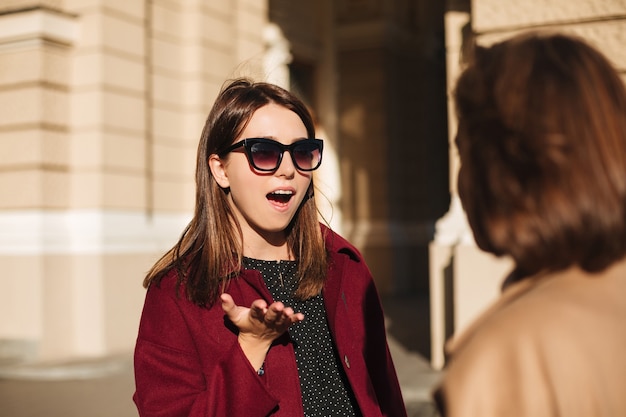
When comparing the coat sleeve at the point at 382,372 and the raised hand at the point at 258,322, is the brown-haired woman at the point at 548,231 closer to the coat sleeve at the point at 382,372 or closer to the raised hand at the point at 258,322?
the raised hand at the point at 258,322

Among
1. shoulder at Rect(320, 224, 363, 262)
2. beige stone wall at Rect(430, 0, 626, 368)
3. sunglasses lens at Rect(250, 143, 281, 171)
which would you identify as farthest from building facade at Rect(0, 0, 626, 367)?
sunglasses lens at Rect(250, 143, 281, 171)

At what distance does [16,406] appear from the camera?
636cm

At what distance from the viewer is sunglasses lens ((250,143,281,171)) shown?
2205 mm

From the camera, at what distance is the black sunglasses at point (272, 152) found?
2.21 metres

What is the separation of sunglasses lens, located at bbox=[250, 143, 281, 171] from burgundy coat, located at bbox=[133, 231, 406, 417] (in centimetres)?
31

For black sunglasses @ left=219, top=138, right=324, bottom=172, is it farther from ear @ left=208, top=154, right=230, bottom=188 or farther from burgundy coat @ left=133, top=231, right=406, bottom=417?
burgundy coat @ left=133, top=231, right=406, bottom=417

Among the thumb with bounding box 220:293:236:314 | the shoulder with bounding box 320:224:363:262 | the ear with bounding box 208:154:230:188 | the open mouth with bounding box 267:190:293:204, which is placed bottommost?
the thumb with bounding box 220:293:236:314

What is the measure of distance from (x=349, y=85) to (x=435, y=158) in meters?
2.68

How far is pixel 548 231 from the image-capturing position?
1.16m

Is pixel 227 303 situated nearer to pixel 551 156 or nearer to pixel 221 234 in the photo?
pixel 221 234

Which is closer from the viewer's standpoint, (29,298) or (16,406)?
(16,406)

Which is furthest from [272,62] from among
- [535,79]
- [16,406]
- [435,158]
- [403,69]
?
[535,79]

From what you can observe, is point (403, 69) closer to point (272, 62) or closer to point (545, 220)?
point (272, 62)

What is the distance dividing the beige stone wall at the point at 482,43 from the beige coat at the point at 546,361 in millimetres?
4719
